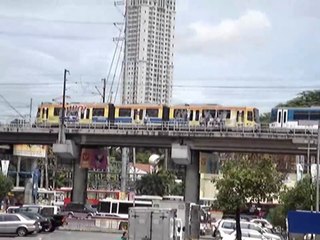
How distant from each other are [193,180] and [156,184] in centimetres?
4535

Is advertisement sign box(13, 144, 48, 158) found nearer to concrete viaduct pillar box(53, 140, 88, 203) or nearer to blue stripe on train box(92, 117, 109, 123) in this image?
concrete viaduct pillar box(53, 140, 88, 203)

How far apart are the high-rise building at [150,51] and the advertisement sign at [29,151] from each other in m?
21.7

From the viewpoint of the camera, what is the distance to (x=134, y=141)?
8256cm

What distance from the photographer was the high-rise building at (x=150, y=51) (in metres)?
137

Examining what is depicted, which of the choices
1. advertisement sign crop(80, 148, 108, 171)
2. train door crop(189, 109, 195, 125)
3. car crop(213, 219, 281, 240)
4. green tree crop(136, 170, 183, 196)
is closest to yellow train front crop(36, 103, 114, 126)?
advertisement sign crop(80, 148, 108, 171)

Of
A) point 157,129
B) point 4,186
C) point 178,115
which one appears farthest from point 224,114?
point 4,186

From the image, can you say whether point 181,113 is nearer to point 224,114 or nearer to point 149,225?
point 224,114

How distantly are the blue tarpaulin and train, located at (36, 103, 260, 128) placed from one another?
177 feet

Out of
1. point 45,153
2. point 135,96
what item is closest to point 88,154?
point 45,153

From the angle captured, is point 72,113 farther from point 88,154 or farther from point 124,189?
point 124,189

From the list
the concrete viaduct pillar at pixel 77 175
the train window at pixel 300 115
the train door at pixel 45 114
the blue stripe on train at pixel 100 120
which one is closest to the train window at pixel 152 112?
the blue stripe on train at pixel 100 120

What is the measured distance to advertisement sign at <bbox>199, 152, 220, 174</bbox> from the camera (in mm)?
79750

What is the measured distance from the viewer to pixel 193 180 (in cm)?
8075

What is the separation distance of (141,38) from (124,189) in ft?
167
